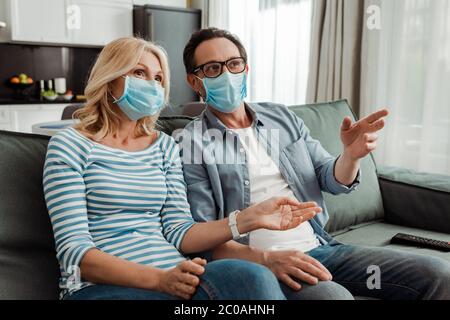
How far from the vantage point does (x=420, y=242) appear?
5.47 ft

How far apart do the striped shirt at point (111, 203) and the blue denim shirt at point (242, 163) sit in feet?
0.28

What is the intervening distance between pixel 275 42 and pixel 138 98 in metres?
3.35

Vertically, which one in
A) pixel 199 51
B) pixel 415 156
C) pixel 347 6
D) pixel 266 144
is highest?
pixel 347 6

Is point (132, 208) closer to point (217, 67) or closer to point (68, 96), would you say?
point (217, 67)

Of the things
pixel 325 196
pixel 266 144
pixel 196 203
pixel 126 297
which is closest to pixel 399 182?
pixel 325 196

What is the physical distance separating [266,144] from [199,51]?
0.36 m

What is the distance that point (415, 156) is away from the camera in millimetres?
3260

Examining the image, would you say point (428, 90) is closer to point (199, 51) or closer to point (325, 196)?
point (325, 196)

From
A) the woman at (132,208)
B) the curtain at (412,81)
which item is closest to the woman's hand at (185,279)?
the woman at (132,208)

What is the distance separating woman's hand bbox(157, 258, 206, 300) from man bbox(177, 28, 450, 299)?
216 millimetres

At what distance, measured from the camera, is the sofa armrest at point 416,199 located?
1890mm

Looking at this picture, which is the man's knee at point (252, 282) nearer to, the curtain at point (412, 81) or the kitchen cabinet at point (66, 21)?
the curtain at point (412, 81)
